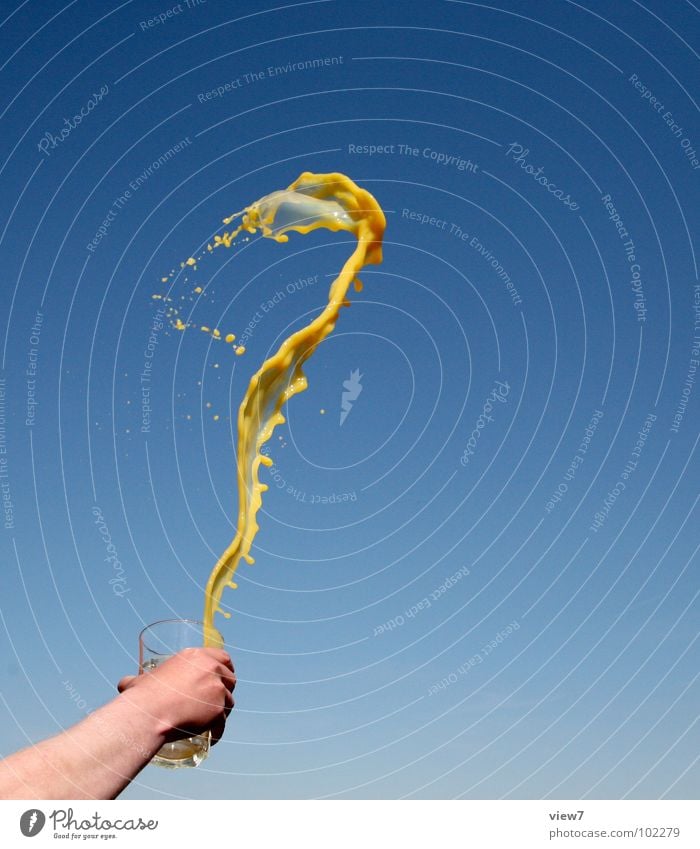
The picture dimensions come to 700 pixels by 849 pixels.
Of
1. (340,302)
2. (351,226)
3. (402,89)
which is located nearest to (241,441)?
(340,302)

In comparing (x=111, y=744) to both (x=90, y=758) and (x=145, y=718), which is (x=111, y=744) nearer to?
(x=90, y=758)

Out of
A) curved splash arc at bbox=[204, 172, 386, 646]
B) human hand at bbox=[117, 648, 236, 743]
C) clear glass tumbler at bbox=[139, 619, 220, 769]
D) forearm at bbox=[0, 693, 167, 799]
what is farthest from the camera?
curved splash arc at bbox=[204, 172, 386, 646]
